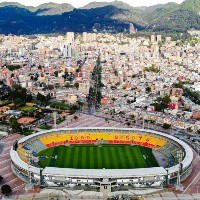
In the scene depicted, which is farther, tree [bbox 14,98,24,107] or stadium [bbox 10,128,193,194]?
tree [bbox 14,98,24,107]

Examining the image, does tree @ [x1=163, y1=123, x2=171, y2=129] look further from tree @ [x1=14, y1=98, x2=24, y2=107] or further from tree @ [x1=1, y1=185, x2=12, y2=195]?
tree @ [x1=14, y1=98, x2=24, y2=107]

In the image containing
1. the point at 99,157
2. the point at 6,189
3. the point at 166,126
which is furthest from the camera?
the point at 166,126

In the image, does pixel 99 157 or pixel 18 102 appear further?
pixel 18 102

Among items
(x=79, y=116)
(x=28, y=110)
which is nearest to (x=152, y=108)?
(x=79, y=116)

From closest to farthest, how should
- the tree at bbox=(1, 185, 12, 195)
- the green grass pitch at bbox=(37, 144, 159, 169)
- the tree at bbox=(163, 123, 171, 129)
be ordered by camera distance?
1. the tree at bbox=(1, 185, 12, 195)
2. the green grass pitch at bbox=(37, 144, 159, 169)
3. the tree at bbox=(163, 123, 171, 129)

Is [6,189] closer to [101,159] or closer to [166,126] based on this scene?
[101,159]

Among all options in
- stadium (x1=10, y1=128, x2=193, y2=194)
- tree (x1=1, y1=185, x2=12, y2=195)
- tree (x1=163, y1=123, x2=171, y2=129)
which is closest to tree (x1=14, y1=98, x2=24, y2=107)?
stadium (x1=10, y1=128, x2=193, y2=194)

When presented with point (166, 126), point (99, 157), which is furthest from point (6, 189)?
point (166, 126)

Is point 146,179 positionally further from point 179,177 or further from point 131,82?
point 131,82

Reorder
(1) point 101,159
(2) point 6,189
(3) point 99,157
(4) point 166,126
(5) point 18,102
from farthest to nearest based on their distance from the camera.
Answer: (5) point 18,102, (4) point 166,126, (3) point 99,157, (1) point 101,159, (2) point 6,189
